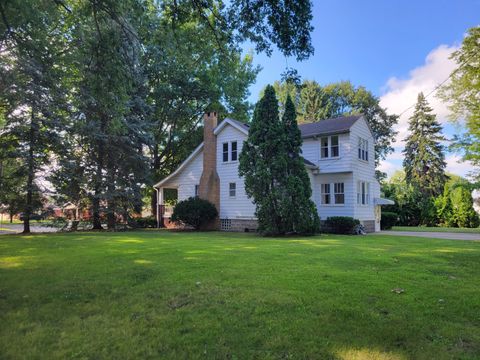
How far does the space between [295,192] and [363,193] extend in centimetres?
728

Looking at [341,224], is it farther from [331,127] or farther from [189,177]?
[189,177]

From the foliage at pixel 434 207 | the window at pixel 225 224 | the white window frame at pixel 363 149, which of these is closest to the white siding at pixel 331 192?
the white window frame at pixel 363 149

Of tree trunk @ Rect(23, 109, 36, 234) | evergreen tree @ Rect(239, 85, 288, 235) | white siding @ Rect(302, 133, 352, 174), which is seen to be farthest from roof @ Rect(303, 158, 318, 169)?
tree trunk @ Rect(23, 109, 36, 234)

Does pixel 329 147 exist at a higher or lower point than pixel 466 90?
lower

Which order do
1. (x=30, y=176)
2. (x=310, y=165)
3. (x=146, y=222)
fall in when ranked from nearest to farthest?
(x=30, y=176) < (x=310, y=165) < (x=146, y=222)

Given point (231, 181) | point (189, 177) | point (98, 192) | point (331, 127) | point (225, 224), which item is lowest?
point (225, 224)

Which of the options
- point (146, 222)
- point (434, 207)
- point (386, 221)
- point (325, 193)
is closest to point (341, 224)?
point (325, 193)

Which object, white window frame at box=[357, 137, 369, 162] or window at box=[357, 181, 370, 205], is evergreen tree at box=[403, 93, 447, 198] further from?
white window frame at box=[357, 137, 369, 162]

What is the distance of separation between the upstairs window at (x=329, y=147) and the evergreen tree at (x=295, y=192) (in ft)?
14.0

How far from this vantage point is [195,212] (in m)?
20.3

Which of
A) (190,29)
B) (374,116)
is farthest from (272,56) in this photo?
(374,116)

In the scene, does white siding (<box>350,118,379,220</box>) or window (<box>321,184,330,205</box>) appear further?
window (<box>321,184,330,205</box>)

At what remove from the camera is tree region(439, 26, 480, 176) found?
17422 mm

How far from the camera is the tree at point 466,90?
1742 cm
